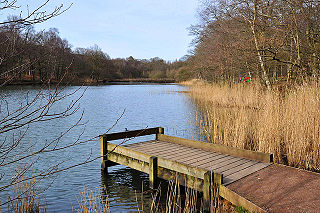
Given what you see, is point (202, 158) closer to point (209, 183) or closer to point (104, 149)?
point (209, 183)

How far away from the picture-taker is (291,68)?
918 centimetres

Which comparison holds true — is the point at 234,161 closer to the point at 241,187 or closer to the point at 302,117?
the point at 241,187

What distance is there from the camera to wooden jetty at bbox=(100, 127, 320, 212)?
135 inches

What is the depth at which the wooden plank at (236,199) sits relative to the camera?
3305 millimetres

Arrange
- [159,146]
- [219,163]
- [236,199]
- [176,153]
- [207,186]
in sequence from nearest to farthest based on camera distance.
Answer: [236,199] < [207,186] < [219,163] < [176,153] < [159,146]

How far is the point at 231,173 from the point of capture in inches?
172

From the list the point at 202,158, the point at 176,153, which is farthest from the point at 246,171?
the point at 176,153

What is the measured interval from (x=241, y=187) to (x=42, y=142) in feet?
22.4

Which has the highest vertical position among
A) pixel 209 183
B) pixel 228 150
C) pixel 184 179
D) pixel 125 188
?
pixel 228 150

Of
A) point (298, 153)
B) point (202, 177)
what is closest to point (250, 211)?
point (202, 177)

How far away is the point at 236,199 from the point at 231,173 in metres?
0.82

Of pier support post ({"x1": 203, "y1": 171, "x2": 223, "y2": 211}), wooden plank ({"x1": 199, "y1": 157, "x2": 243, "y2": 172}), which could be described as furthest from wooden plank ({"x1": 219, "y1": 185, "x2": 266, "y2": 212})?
wooden plank ({"x1": 199, "y1": 157, "x2": 243, "y2": 172})

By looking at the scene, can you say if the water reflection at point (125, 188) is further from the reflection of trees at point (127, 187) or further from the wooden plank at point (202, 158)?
the wooden plank at point (202, 158)

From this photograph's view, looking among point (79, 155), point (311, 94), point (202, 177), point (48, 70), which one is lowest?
point (79, 155)
